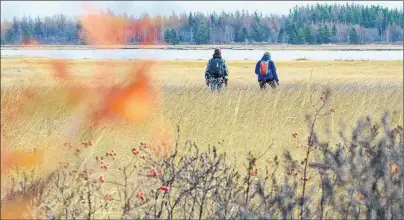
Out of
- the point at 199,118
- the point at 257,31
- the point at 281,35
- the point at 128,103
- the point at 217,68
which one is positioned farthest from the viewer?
the point at 281,35

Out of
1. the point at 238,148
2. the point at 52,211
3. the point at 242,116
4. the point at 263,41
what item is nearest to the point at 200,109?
the point at 242,116

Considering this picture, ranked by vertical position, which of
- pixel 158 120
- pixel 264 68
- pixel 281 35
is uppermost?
pixel 264 68

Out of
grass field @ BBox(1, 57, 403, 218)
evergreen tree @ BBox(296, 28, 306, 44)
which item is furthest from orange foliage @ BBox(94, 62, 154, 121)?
evergreen tree @ BBox(296, 28, 306, 44)

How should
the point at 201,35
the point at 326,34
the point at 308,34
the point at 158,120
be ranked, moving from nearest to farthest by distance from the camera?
the point at 158,120 < the point at 201,35 < the point at 326,34 < the point at 308,34

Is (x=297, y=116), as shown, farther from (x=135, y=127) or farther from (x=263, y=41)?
(x=263, y=41)

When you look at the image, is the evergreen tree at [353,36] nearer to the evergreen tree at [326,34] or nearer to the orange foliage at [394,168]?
the evergreen tree at [326,34]

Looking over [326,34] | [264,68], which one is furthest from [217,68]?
[326,34]

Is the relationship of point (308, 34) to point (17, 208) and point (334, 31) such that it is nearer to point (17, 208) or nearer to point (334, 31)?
point (334, 31)

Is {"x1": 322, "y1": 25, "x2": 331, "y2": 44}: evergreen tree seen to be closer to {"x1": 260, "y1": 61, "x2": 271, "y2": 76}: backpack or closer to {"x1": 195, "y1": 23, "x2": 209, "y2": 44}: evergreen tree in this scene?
{"x1": 195, "y1": 23, "x2": 209, "y2": 44}: evergreen tree
